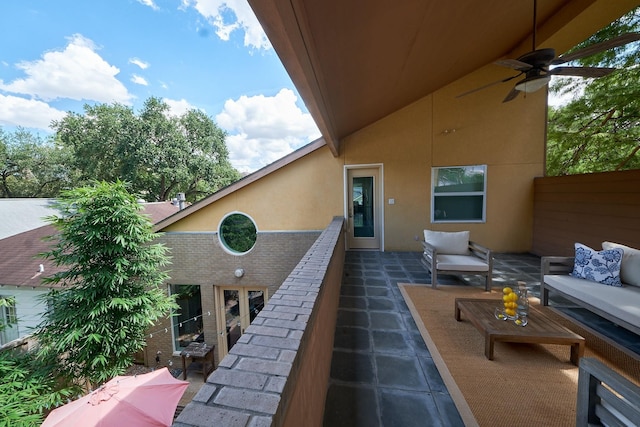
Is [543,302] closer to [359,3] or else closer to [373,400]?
[373,400]

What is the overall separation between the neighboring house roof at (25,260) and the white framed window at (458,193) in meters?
6.50

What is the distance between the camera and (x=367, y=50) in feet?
7.90

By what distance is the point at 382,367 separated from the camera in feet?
6.36

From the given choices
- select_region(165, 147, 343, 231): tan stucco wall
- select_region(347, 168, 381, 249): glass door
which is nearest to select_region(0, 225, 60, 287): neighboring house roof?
select_region(165, 147, 343, 231): tan stucco wall

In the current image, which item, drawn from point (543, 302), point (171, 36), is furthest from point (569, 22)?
point (171, 36)

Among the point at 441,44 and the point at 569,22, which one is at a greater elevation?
the point at 569,22

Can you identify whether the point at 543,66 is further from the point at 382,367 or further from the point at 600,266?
the point at 382,367

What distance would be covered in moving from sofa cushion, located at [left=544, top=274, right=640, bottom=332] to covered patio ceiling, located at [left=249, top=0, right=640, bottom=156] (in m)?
3.23

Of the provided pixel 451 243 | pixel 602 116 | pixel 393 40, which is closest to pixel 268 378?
pixel 393 40

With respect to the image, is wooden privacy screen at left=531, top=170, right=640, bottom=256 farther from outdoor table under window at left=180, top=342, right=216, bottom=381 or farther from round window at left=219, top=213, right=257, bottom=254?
outdoor table under window at left=180, top=342, right=216, bottom=381

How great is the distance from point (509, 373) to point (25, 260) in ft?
35.0

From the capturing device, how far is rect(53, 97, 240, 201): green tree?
12094 millimetres

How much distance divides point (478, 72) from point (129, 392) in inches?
335

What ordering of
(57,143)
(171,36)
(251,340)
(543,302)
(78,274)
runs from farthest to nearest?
(57,143) → (171,36) → (78,274) → (543,302) → (251,340)
